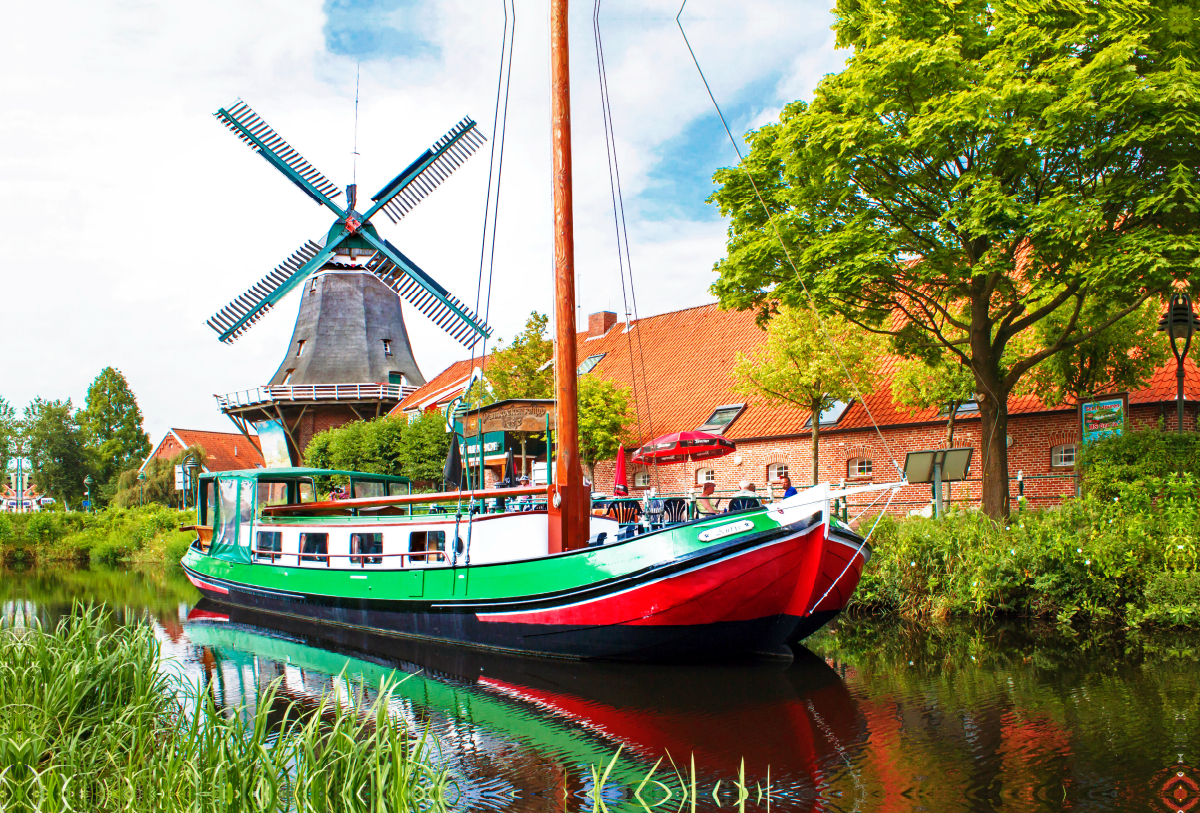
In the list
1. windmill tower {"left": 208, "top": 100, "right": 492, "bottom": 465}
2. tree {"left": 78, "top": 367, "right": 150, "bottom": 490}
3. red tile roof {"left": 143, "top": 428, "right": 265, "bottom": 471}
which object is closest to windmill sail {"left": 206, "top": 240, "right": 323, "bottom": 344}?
windmill tower {"left": 208, "top": 100, "right": 492, "bottom": 465}

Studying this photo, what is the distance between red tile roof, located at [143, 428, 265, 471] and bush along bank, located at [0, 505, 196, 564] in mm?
18703

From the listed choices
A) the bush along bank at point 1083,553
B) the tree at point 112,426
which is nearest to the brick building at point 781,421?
the bush along bank at point 1083,553

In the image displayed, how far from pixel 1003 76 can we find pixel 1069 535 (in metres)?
6.64

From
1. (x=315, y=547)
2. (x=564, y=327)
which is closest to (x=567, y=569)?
(x=564, y=327)

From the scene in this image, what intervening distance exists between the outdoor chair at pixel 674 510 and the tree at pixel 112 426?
55147mm

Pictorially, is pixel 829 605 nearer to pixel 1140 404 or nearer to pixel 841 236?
pixel 841 236

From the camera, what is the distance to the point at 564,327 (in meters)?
11.2

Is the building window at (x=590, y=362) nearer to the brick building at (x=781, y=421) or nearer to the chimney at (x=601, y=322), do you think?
the brick building at (x=781, y=421)

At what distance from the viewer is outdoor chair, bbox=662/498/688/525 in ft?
41.6

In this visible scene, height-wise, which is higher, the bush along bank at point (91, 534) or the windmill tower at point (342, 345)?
the windmill tower at point (342, 345)

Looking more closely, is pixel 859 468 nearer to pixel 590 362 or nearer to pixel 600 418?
pixel 600 418

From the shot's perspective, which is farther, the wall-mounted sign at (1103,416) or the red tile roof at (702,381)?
the red tile roof at (702,381)

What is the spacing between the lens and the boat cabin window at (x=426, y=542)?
40.9ft

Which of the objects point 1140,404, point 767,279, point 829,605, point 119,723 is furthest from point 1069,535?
point 119,723
